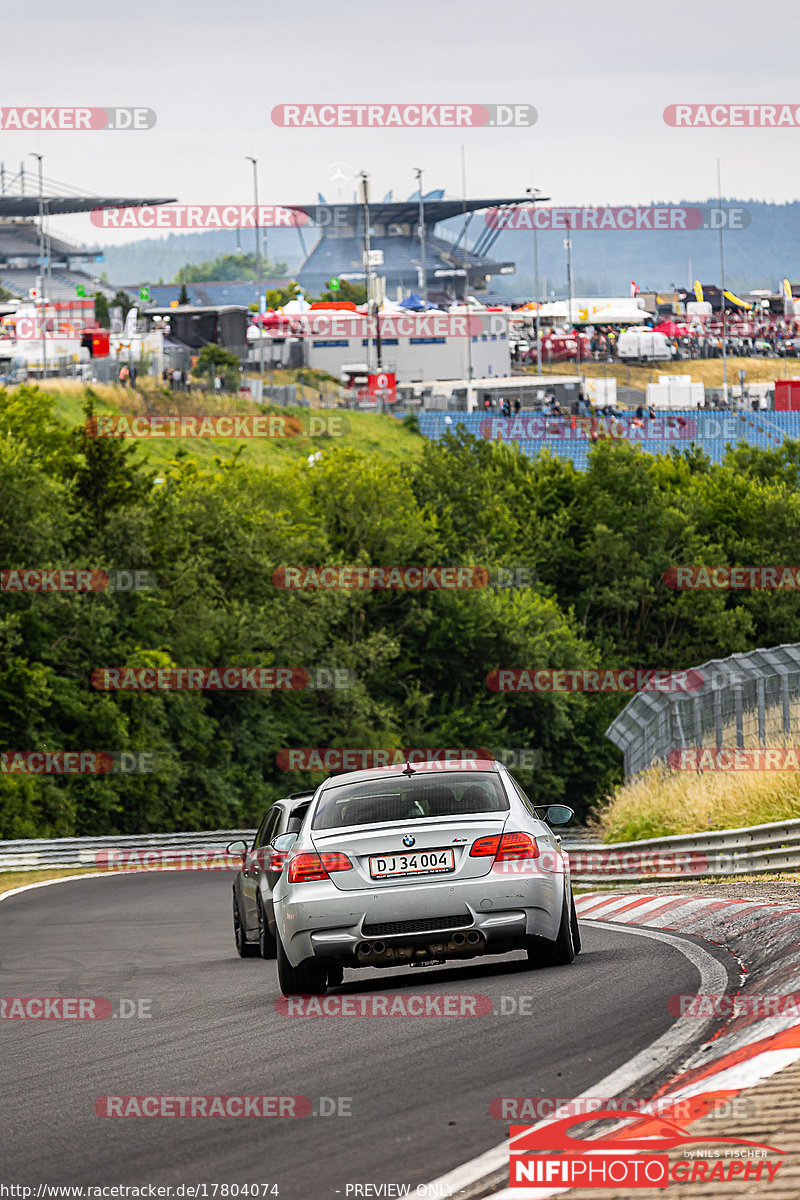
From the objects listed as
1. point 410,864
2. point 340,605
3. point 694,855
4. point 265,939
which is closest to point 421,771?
point 410,864

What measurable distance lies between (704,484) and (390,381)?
96.8 feet

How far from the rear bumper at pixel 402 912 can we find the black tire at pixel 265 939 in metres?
3.21

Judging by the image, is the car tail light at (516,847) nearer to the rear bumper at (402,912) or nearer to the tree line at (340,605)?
the rear bumper at (402,912)

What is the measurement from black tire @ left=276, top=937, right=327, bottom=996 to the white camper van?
133 m

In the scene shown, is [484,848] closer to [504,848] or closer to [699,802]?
[504,848]

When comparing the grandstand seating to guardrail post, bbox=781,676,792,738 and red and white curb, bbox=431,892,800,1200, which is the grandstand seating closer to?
guardrail post, bbox=781,676,792,738

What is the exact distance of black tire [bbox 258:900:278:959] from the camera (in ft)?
42.4

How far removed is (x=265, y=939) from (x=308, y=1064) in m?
5.46

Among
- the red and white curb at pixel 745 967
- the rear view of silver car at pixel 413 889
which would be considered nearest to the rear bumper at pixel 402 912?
the rear view of silver car at pixel 413 889

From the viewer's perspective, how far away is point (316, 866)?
31.9ft

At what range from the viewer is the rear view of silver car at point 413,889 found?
955 cm

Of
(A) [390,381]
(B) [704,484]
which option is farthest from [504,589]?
(A) [390,381]

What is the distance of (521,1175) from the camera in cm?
523

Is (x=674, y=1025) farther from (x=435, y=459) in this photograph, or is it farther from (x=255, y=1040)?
(x=435, y=459)
